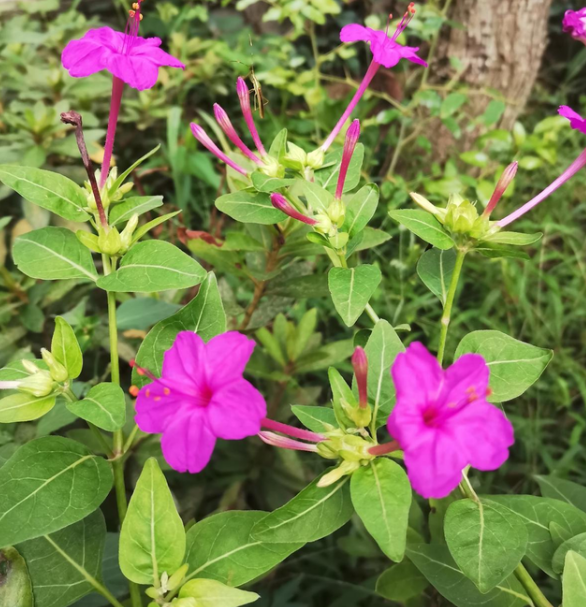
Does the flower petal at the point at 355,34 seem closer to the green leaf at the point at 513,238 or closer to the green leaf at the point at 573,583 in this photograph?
the green leaf at the point at 513,238

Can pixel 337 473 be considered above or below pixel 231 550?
above

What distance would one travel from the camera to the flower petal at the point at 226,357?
25.0 inches

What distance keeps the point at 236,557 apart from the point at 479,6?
2222 mm

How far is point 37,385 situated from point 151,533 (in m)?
0.27

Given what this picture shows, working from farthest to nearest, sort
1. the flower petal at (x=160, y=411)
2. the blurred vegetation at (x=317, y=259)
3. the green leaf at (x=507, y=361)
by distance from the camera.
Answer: the blurred vegetation at (x=317, y=259), the green leaf at (x=507, y=361), the flower petal at (x=160, y=411)

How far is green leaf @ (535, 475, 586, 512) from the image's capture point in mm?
998

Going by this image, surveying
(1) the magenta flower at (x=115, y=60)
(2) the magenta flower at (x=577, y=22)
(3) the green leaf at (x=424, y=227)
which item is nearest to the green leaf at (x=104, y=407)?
(1) the magenta flower at (x=115, y=60)

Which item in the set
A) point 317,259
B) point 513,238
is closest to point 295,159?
point 513,238

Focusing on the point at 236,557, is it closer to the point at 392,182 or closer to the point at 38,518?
the point at 38,518

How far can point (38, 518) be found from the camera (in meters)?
0.71

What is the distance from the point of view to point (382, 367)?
0.77 meters

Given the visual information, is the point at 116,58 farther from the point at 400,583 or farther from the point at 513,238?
the point at 400,583

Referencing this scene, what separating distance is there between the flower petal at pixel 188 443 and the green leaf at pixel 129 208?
1.36 feet

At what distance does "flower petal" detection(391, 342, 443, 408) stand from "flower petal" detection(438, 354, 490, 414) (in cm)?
1
